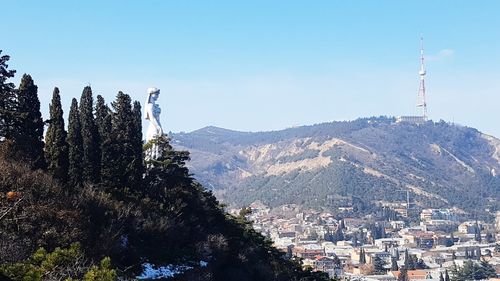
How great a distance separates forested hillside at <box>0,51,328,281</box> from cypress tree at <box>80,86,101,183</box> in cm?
3

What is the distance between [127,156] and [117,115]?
6.26 feet

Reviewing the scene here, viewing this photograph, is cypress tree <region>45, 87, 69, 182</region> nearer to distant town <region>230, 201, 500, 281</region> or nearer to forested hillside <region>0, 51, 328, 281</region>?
forested hillside <region>0, 51, 328, 281</region>

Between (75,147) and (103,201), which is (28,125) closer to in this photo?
(75,147)

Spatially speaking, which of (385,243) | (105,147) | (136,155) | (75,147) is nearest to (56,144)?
(75,147)

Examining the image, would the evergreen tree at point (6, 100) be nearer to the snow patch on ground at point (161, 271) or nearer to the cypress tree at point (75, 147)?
the cypress tree at point (75, 147)

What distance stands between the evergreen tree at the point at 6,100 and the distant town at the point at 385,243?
38380mm

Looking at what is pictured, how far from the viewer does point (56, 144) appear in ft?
60.3

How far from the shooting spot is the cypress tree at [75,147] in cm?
1855

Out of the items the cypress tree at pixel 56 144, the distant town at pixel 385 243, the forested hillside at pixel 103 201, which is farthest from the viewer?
the distant town at pixel 385 243

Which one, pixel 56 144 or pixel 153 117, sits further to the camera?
pixel 153 117

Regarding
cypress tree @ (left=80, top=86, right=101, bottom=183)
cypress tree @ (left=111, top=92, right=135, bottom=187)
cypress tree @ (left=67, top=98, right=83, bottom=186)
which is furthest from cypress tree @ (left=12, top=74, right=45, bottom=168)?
cypress tree @ (left=111, top=92, right=135, bottom=187)

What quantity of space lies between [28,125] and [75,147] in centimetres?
148

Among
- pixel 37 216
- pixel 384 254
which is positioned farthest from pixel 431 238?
pixel 37 216

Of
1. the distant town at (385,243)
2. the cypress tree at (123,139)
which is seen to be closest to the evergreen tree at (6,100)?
the cypress tree at (123,139)
